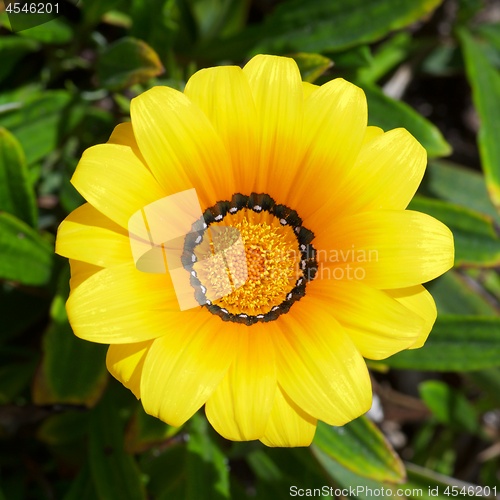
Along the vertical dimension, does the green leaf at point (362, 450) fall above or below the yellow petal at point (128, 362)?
below

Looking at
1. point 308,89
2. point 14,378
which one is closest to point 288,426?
point 308,89

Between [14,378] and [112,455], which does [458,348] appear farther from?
[14,378]

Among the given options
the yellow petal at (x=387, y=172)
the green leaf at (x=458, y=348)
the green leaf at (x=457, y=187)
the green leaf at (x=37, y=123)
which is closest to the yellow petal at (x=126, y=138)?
the yellow petal at (x=387, y=172)

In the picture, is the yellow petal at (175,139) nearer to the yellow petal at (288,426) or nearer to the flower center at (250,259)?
the flower center at (250,259)

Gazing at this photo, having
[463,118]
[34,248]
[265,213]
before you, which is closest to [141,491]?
[34,248]

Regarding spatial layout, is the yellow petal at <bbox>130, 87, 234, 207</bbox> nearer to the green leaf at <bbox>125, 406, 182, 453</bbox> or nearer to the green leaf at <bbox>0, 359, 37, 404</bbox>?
the green leaf at <bbox>125, 406, 182, 453</bbox>
